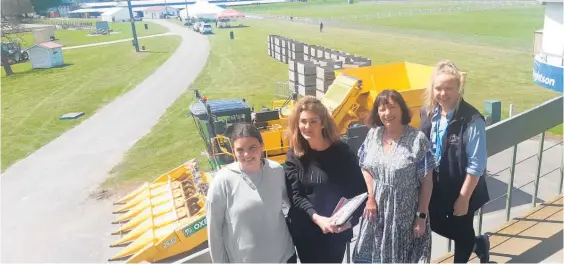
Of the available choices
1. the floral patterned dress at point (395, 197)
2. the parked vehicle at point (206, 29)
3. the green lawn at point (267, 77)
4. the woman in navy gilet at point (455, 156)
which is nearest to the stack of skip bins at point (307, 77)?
the green lawn at point (267, 77)

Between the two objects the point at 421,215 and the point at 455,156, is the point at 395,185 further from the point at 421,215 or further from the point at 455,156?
the point at 455,156

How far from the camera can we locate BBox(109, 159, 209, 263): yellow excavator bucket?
7.70 m

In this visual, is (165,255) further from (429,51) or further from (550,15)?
(429,51)

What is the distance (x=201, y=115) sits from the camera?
916 centimetres

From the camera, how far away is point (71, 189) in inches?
456

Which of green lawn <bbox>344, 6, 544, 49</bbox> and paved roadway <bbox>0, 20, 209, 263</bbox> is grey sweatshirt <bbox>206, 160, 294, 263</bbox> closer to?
paved roadway <bbox>0, 20, 209, 263</bbox>

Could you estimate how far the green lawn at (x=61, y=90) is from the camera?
17125 mm

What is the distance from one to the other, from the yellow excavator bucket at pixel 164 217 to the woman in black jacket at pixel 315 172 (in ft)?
16.7

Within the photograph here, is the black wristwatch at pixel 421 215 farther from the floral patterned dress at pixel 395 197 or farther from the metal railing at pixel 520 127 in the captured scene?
the metal railing at pixel 520 127

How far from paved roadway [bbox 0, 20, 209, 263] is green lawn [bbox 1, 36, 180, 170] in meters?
0.97

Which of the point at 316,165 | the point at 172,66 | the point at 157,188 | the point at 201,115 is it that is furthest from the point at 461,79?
the point at 172,66

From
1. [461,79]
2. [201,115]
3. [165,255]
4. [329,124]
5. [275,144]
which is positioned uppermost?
[461,79]

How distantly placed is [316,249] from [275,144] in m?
6.81

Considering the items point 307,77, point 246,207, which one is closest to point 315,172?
point 246,207
